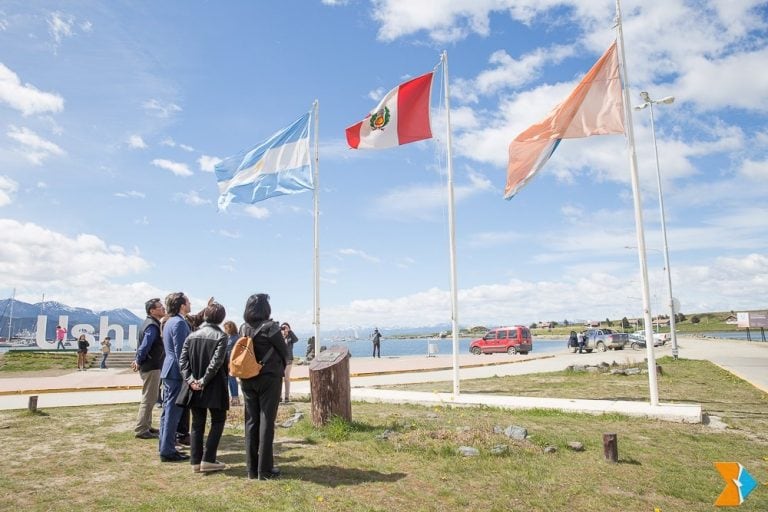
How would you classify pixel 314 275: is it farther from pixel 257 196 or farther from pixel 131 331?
pixel 131 331

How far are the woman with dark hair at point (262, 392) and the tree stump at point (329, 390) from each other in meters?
2.28

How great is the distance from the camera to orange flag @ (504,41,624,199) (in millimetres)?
9953

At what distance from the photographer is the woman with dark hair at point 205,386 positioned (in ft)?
18.8

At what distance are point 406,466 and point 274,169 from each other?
32.5ft

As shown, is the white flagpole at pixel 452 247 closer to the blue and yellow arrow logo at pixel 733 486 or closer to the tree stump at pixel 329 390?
the tree stump at pixel 329 390

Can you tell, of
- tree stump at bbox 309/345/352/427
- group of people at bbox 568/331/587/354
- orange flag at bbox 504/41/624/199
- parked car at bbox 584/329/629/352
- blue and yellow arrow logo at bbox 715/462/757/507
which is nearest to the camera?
blue and yellow arrow logo at bbox 715/462/757/507

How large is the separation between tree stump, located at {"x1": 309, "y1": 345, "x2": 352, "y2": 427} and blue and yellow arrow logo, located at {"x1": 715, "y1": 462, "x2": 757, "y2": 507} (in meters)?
5.17

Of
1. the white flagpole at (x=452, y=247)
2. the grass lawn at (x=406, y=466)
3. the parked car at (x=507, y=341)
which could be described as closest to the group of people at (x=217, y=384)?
the grass lawn at (x=406, y=466)

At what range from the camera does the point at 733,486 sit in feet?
12.6

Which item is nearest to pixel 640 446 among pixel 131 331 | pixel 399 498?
pixel 399 498

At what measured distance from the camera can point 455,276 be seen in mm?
Answer: 11398

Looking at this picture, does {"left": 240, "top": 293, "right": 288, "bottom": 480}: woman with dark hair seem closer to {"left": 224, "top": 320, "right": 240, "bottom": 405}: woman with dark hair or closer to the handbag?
the handbag

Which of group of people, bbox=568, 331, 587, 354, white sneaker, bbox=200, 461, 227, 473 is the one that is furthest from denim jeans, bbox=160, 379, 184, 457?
group of people, bbox=568, 331, 587, 354

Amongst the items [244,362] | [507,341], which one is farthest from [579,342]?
[244,362]
